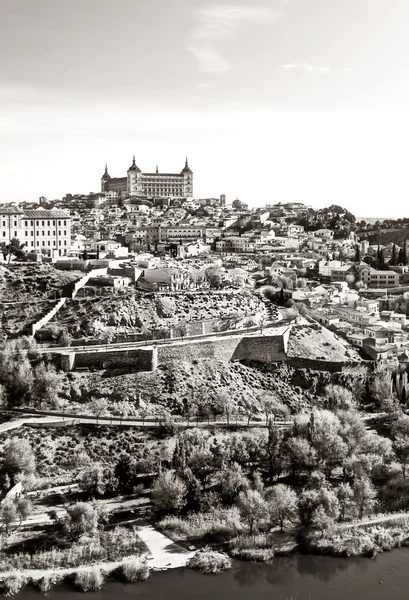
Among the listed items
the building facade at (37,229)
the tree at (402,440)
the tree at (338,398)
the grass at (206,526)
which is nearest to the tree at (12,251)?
the building facade at (37,229)

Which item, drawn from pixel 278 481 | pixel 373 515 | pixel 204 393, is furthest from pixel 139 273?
pixel 373 515

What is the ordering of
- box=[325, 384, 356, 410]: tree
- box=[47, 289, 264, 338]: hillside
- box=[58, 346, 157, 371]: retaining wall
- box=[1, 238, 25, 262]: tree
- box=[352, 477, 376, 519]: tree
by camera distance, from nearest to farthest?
box=[352, 477, 376, 519]: tree → box=[58, 346, 157, 371]: retaining wall → box=[325, 384, 356, 410]: tree → box=[47, 289, 264, 338]: hillside → box=[1, 238, 25, 262]: tree

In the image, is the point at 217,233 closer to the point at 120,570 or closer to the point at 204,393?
the point at 204,393

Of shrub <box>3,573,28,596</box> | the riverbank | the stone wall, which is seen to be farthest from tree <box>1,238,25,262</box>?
shrub <box>3,573,28,596</box>

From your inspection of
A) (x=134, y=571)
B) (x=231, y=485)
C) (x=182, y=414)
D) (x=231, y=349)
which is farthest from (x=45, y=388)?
(x=134, y=571)

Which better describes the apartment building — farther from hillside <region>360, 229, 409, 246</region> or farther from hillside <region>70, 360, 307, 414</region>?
hillside <region>70, 360, 307, 414</region>

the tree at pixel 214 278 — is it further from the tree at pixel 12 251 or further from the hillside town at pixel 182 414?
the tree at pixel 12 251
